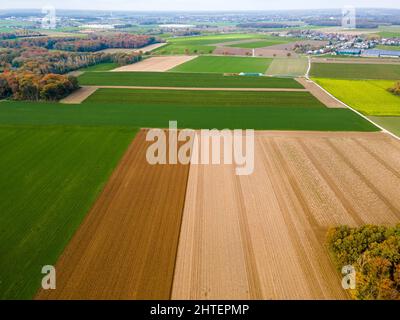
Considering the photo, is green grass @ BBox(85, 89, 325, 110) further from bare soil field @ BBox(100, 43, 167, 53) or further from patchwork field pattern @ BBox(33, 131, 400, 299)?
bare soil field @ BBox(100, 43, 167, 53)

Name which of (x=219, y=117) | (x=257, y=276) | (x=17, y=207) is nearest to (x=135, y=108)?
(x=219, y=117)

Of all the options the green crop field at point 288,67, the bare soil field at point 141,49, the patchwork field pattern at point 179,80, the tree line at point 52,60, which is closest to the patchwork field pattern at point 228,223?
the patchwork field pattern at point 179,80

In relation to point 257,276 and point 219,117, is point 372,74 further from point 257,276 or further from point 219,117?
point 257,276

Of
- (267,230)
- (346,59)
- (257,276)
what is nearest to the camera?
(257,276)

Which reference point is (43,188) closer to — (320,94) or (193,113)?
(193,113)

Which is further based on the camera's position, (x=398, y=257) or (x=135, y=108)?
(x=135, y=108)

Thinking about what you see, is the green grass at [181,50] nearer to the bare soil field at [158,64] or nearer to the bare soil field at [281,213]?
the bare soil field at [158,64]

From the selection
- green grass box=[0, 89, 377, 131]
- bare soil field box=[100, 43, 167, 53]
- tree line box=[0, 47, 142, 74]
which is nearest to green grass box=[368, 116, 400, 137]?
green grass box=[0, 89, 377, 131]
